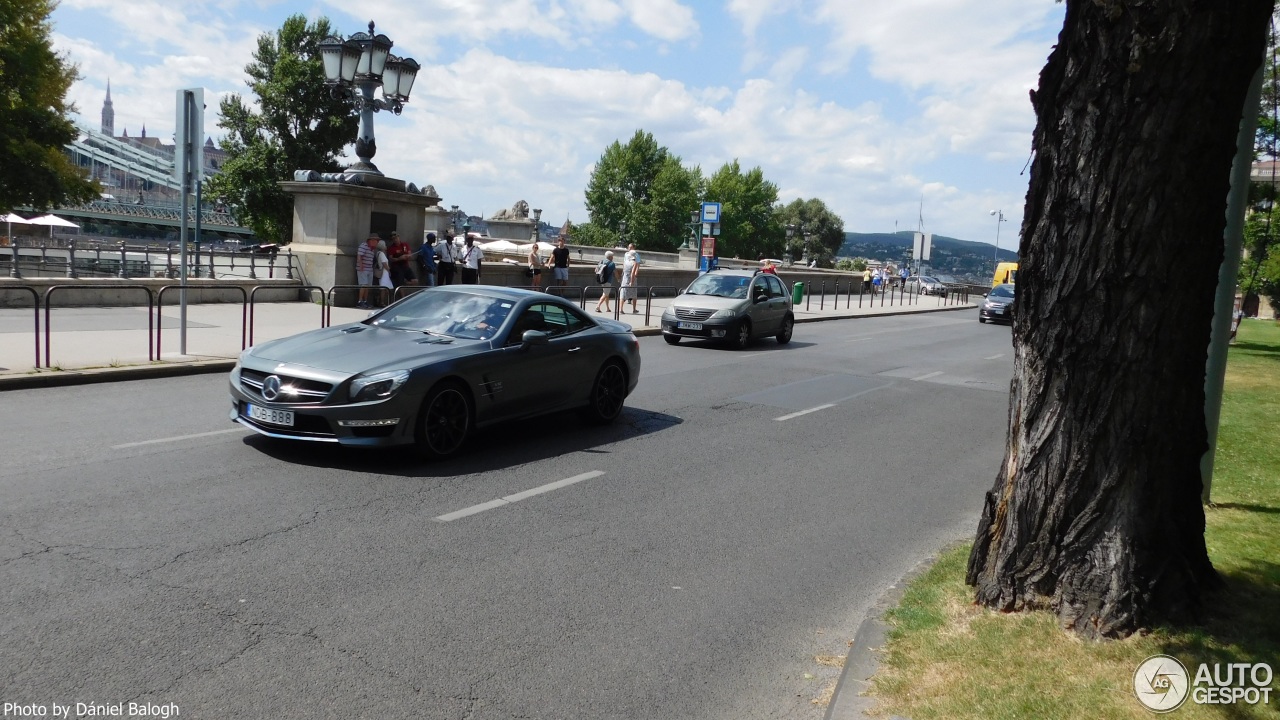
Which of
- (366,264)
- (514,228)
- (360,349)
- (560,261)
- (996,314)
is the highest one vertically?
(514,228)

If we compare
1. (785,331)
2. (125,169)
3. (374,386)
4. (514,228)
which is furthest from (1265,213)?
(125,169)

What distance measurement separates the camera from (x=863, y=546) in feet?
22.0

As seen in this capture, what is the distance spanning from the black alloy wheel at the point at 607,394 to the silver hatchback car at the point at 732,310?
9.36 m

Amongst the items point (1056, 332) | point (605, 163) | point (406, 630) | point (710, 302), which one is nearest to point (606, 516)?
point (406, 630)

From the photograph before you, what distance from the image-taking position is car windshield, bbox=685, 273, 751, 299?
69.9 feet

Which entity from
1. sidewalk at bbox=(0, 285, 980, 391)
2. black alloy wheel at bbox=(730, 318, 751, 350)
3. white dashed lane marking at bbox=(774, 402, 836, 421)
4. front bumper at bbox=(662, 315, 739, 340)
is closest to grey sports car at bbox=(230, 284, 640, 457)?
white dashed lane marking at bbox=(774, 402, 836, 421)

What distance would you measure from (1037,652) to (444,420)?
5.27m

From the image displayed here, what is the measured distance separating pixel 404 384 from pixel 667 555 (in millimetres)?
2813

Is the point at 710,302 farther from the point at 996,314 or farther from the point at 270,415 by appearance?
the point at 996,314

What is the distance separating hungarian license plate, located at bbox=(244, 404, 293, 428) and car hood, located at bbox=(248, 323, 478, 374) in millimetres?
415

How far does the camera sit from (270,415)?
7855mm

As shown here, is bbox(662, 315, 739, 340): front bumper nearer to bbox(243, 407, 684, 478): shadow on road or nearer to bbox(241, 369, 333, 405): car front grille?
bbox(243, 407, 684, 478): shadow on road

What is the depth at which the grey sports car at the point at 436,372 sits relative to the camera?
25.2ft

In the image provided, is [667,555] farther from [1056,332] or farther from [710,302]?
[710,302]
